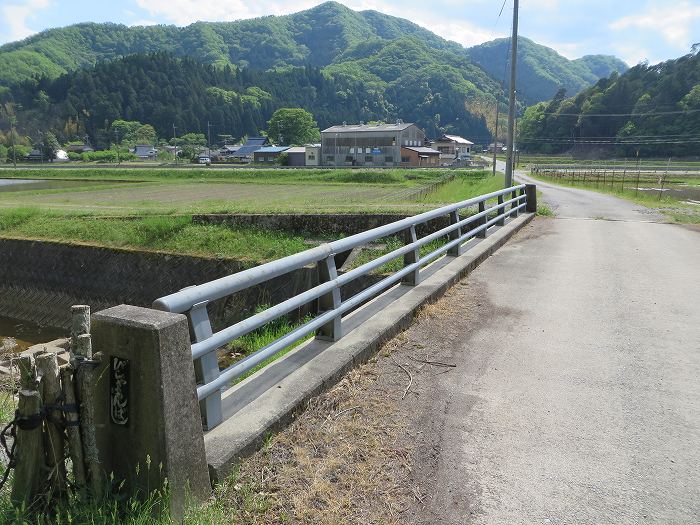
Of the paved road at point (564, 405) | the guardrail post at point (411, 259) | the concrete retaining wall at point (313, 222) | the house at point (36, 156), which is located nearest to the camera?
the paved road at point (564, 405)

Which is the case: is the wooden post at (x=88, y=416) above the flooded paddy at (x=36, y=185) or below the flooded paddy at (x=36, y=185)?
above

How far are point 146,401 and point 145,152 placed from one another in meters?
151

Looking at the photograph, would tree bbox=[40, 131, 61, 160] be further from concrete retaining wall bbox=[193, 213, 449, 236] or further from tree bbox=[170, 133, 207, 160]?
concrete retaining wall bbox=[193, 213, 449, 236]

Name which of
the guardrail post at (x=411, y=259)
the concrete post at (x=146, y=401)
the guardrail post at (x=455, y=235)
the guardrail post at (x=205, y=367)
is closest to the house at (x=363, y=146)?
the guardrail post at (x=455, y=235)

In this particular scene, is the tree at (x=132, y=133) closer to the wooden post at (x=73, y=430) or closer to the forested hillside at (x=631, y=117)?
the forested hillside at (x=631, y=117)

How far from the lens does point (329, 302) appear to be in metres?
4.75

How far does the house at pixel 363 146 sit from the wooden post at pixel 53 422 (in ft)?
302

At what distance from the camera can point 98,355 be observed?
255 cm

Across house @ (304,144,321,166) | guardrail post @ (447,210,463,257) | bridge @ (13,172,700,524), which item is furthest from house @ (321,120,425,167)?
bridge @ (13,172,700,524)

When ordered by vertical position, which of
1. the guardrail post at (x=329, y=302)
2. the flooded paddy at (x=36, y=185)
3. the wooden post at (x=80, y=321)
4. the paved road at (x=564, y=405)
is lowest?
the flooded paddy at (x=36, y=185)

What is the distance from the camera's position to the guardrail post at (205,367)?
307 cm

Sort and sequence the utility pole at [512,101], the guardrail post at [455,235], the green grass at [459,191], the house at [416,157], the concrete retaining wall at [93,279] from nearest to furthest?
the guardrail post at [455,235], the concrete retaining wall at [93,279], the utility pole at [512,101], the green grass at [459,191], the house at [416,157]

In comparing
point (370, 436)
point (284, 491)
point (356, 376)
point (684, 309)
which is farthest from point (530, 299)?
point (284, 491)

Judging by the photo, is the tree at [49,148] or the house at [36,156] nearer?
the house at [36,156]
